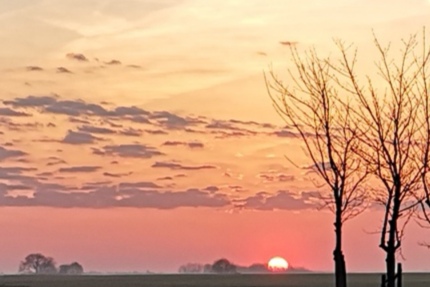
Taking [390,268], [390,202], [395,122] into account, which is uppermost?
[395,122]

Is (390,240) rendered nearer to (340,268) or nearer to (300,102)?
(340,268)

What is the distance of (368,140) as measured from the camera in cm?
2894

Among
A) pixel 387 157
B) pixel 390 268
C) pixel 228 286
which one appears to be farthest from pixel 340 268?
pixel 228 286

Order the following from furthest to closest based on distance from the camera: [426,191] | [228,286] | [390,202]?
[228,286] < [390,202] < [426,191]

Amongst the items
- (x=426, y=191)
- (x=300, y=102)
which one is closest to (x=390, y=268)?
(x=426, y=191)

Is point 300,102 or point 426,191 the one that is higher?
point 300,102

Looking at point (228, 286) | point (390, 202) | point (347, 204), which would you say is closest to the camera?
point (390, 202)

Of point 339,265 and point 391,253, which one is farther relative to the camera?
point 339,265

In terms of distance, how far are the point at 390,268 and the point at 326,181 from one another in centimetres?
332

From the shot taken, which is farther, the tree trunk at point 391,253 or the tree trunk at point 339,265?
the tree trunk at point 339,265

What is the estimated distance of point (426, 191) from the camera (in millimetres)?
27453

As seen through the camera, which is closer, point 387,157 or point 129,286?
point 387,157

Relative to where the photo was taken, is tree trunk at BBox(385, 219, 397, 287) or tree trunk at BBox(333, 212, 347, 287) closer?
tree trunk at BBox(385, 219, 397, 287)

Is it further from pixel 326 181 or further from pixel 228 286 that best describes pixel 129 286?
pixel 326 181
